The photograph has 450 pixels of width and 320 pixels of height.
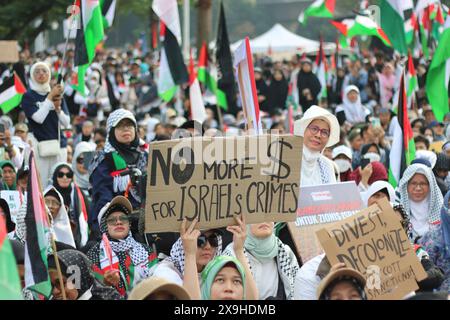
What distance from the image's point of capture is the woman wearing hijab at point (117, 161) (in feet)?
29.0

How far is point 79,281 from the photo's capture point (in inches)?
252

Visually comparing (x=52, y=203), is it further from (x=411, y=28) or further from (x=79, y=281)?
(x=411, y=28)

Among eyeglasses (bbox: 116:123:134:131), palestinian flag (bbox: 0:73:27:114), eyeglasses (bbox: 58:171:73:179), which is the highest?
palestinian flag (bbox: 0:73:27:114)

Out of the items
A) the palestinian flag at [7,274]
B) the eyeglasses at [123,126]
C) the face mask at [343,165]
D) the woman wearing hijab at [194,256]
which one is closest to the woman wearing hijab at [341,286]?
the woman wearing hijab at [194,256]

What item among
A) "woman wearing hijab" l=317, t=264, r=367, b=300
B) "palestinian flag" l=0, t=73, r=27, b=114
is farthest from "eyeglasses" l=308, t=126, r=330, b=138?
"palestinian flag" l=0, t=73, r=27, b=114

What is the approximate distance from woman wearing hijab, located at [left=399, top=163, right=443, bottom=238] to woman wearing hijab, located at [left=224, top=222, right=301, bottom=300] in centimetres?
208

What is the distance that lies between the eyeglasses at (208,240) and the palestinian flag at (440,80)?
6051mm

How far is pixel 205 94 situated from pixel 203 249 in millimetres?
16510

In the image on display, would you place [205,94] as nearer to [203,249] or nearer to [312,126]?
[312,126]

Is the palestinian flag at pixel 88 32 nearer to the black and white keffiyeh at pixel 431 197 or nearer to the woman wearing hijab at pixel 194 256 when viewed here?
the black and white keffiyeh at pixel 431 197

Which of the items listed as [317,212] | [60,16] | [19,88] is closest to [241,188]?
[317,212]

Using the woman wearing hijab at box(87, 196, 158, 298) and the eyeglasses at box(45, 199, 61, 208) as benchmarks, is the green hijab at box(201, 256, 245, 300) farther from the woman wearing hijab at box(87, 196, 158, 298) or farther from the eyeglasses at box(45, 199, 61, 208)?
the eyeglasses at box(45, 199, 61, 208)

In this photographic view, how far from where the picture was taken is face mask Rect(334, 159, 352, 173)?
1133cm

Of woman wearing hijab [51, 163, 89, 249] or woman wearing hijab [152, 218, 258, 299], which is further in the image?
woman wearing hijab [51, 163, 89, 249]
